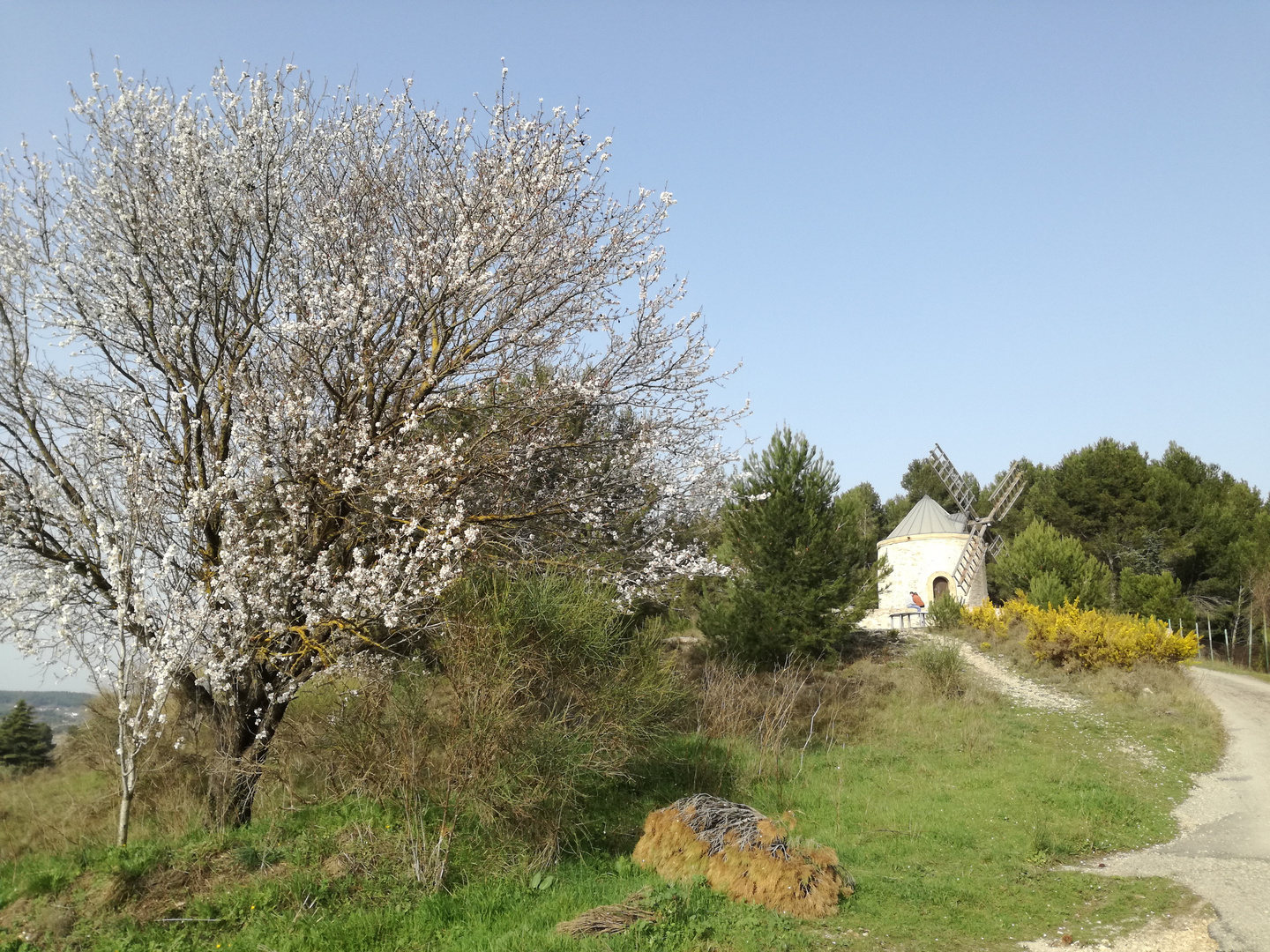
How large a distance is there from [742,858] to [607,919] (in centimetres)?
152

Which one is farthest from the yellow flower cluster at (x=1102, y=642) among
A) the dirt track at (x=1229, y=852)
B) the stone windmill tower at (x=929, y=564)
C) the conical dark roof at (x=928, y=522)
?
the conical dark roof at (x=928, y=522)

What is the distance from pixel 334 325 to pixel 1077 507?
39.3 m

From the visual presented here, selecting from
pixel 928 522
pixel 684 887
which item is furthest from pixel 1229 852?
pixel 928 522

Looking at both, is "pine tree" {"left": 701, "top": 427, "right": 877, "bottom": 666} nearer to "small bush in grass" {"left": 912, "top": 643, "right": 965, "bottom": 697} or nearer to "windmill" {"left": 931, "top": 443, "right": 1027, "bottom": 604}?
"small bush in grass" {"left": 912, "top": 643, "right": 965, "bottom": 697}

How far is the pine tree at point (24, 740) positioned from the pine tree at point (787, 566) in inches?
481

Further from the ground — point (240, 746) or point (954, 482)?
point (954, 482)

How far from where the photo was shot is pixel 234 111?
9008 mm

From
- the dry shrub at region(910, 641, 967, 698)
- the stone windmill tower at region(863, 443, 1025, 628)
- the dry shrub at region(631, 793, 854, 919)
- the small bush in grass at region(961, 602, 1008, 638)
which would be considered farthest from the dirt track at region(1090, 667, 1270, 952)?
the stone windmill tower at region(863, 443, 1025, 628)

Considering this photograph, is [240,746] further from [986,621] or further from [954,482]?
[954,482]

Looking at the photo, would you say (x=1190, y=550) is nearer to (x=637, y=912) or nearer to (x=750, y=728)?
(x=750, y=728)

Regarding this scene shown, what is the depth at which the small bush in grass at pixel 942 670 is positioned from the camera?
17.3 metres

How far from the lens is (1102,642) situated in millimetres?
20266

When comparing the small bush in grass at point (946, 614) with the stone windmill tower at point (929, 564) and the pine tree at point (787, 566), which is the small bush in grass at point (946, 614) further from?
the pine tree at point (787, 566)

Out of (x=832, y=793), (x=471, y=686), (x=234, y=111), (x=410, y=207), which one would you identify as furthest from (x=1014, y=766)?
(x=234, y=111)
